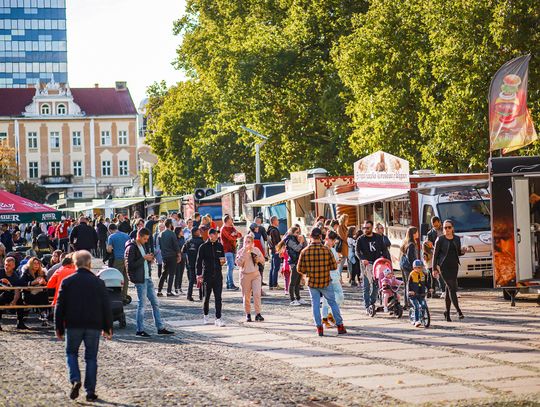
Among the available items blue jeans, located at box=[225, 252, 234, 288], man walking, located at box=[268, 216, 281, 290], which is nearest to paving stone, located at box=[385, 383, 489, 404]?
man walking, located at box=[268, 216, 281, 290]

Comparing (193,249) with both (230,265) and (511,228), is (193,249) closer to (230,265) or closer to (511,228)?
(230,265)

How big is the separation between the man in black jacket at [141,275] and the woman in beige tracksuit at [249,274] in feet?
7.11

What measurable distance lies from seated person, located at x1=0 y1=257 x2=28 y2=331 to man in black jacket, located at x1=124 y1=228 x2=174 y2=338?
3096mm

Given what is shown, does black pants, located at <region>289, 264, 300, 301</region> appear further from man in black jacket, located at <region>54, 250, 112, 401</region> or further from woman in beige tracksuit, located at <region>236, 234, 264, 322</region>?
man in black jacket, located at <region>54, 250, 112, 401</region>

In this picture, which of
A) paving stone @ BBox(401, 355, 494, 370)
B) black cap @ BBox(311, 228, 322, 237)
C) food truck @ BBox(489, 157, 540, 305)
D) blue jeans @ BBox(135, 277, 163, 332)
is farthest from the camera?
food truck @ BBox(489, 157, 540, 305)

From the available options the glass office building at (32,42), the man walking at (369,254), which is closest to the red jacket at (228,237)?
the man walking at (369,254)

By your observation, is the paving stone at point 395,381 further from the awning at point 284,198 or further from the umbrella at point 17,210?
the awning at point 284,198

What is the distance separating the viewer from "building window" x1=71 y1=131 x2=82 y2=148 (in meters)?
134

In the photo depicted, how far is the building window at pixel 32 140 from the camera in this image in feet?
434

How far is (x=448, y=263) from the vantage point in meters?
19.8

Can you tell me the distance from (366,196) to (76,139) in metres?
105

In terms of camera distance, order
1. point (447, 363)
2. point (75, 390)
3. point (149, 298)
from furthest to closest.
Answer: point (149, 298) < point (447, 363) < point (75, 390)

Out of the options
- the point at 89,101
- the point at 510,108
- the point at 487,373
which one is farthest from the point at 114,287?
the point at 89,101

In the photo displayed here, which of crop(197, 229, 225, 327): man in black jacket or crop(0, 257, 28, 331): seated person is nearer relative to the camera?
crop(197, 229, 225, 327): man in black jacket
